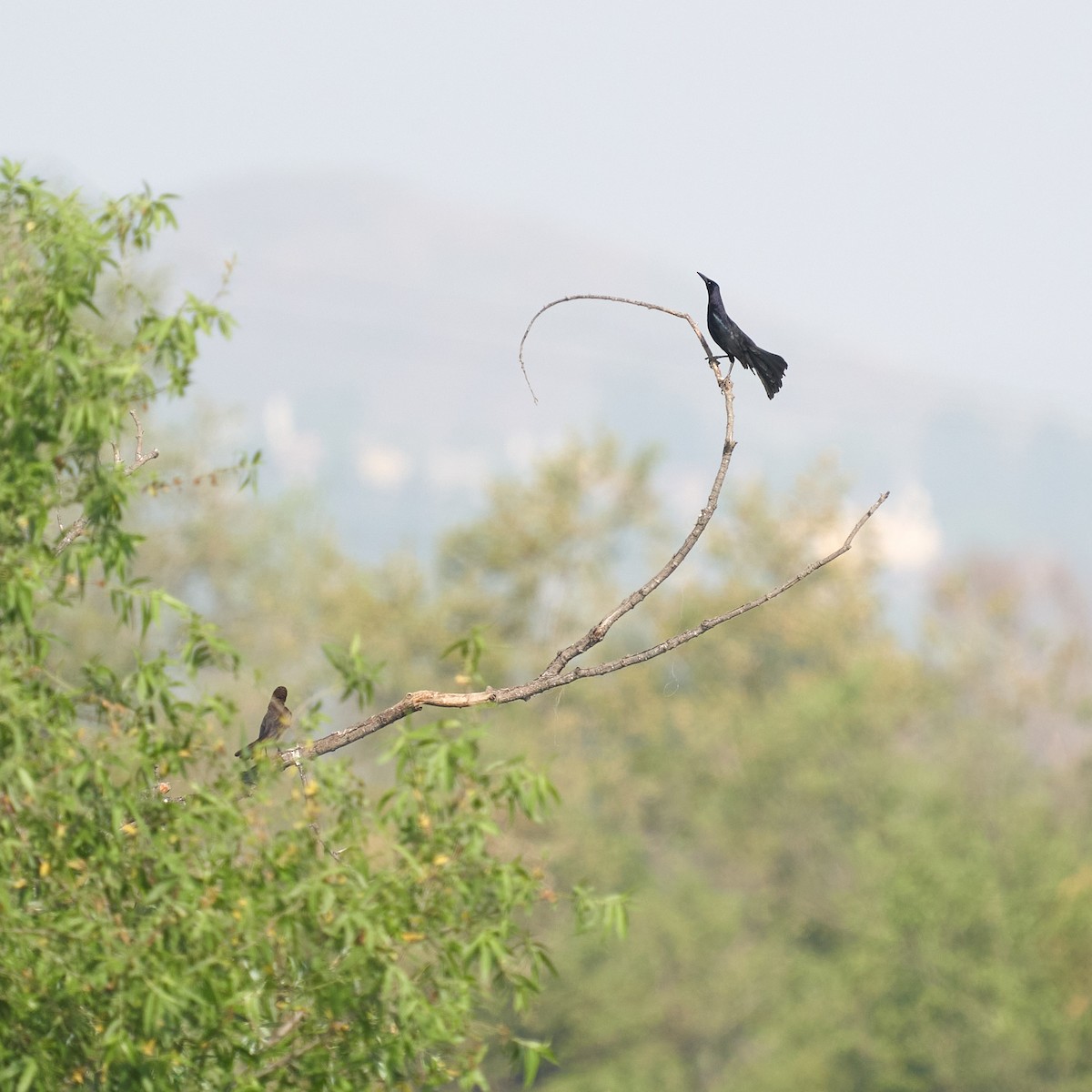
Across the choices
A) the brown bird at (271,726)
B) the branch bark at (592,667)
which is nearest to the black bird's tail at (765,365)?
the branch bark at (592,667)

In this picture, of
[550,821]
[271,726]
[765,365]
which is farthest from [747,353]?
[550,821]

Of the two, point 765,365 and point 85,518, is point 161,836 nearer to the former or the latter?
point 85,518

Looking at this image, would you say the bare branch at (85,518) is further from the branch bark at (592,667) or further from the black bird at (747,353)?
the black bird at (747,353)

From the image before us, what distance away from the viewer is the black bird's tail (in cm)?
823

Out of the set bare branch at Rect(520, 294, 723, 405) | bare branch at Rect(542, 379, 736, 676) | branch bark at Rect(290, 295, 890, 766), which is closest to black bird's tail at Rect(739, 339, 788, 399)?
bare branch at Rect(520, 294, 723, 405)

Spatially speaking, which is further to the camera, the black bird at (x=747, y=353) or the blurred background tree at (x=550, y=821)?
the black bird at (x=747, y=353)

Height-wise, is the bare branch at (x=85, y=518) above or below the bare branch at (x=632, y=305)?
below

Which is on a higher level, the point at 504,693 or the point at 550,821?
the point at 550,821

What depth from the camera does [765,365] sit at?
8289mm

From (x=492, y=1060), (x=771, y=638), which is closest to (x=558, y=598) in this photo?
(x=771, y=638)

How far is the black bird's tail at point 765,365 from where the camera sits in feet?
27.0

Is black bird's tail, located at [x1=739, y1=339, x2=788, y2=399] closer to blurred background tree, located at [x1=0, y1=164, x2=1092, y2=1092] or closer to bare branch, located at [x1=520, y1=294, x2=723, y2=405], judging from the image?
bare branch, located at [x1=520, y1=294, x2=723, y2=405]

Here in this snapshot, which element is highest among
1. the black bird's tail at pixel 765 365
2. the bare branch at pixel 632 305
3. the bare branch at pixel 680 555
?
the black bird's tail at pixel 765 365

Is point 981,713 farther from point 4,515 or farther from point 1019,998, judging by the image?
point 4,515
